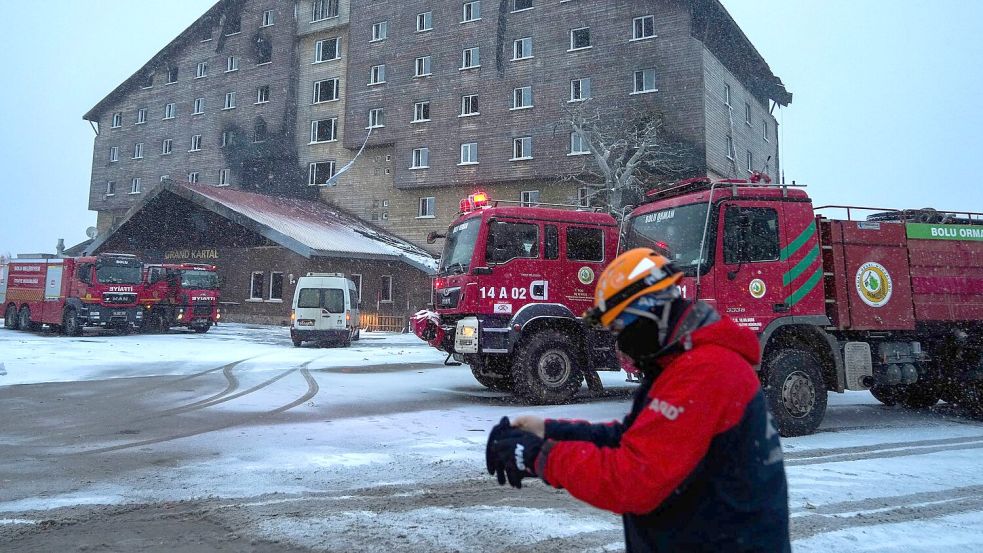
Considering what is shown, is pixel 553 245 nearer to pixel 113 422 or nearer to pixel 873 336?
pixel 873 336

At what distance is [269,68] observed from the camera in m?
40.0

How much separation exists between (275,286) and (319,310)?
39.4 ft

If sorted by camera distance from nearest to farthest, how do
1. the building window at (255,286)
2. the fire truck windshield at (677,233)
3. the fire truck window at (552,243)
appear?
1. the fire truck windshield at (677,233)
2. the fire truck window at (552,243)
3. the building window at (255,286)

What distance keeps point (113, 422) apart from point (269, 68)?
36.6 m

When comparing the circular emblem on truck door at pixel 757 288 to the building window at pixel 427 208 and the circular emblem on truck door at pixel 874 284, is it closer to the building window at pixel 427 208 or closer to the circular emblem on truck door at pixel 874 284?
the circular emblem on truck door at pixel 874 284

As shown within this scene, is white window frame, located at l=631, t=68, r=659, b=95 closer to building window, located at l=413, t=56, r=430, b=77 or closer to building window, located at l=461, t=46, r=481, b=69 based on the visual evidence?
building window, located at l=461, t=46, r=481, b=69

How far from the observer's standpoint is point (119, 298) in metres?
23.0

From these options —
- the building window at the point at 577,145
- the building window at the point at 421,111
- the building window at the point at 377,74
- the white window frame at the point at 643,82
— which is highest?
the building window at the point at 377,74

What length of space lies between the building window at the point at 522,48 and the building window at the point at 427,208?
8.51 m

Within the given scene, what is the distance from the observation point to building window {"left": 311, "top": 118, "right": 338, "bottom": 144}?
37.8m

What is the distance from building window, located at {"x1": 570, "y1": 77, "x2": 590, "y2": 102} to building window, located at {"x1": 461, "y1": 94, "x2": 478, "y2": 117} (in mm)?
5354

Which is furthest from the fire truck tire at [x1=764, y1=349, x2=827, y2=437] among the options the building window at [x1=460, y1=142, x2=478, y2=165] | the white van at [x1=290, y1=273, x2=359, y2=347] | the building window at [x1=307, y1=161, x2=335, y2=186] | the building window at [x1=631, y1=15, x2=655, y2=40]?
the building window at [x1=307, y1=161, x2=335, y2=186]

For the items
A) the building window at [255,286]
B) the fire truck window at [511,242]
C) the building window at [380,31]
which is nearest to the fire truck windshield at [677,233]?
the fire truck window at [511,242]

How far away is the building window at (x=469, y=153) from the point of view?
32344 mm
